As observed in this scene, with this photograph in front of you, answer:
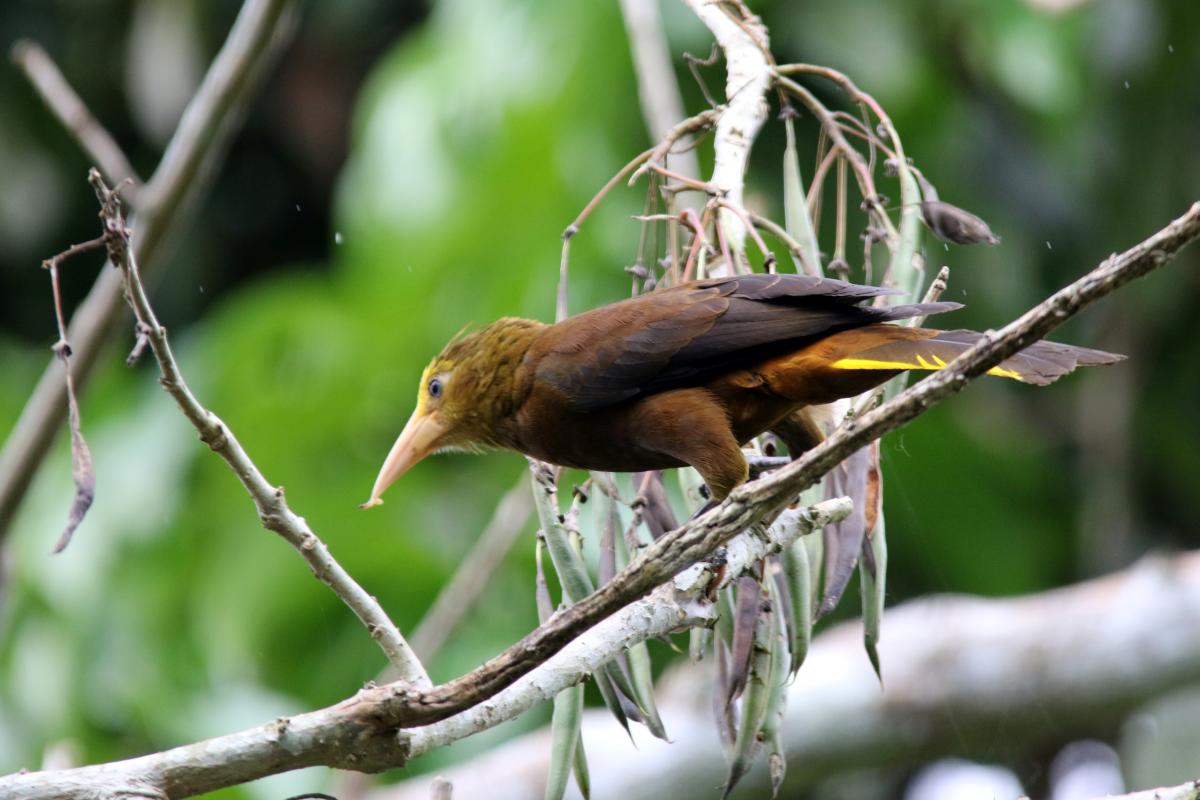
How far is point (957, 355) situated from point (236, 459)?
131 cm

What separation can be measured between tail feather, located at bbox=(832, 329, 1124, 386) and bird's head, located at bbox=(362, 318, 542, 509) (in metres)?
0.78

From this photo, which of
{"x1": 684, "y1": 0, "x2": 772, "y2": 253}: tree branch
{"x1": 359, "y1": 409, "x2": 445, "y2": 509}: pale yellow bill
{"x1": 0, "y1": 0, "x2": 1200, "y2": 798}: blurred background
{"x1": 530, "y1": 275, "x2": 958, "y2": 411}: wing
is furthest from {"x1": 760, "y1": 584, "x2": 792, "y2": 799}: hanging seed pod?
{"x1": 0, "y1": 0, "x2": 1200, "y2": 798}: blurred background

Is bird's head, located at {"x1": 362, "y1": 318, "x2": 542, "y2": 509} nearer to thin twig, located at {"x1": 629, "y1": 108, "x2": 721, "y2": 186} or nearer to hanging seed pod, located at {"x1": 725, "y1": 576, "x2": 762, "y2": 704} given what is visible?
thin twig, located at {"x1": 629, "y1": 108, "x2": 721, "y2": 186}

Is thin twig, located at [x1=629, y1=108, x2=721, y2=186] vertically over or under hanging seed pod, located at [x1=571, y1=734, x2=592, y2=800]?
over

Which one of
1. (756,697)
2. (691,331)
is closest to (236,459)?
(756,697)

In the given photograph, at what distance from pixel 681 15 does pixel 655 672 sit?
2.72 m

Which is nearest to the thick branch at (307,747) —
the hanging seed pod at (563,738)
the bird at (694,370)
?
the hanging seed pod at (563,738)

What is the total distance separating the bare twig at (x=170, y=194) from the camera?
3680 millimetres

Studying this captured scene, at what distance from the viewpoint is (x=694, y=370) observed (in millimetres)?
2979

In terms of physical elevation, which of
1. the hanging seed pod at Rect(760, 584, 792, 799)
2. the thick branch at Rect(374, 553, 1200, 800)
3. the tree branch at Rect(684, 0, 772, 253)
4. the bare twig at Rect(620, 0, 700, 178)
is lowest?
the thick branch at Rect(374, 553, 1200, 800)

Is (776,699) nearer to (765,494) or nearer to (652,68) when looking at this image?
(765,494)

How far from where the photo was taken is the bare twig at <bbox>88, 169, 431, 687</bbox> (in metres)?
2.01

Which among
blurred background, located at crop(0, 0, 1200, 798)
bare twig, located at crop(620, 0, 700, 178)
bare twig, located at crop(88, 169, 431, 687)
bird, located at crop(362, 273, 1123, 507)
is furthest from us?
blurred background, located at crop(0, 0, 1200, 798)

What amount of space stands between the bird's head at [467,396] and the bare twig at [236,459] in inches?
39.8
